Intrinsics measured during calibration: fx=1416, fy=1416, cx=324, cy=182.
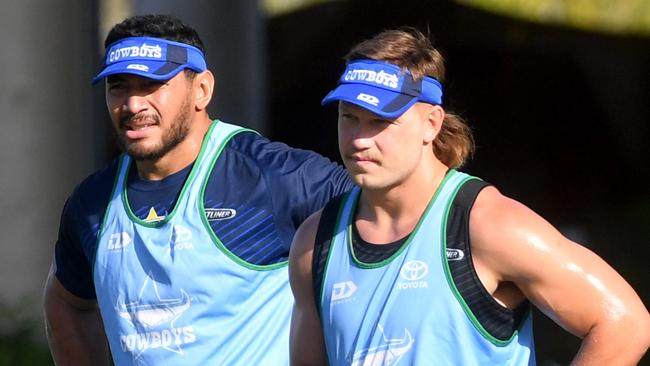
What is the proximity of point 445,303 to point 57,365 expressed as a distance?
187 cm

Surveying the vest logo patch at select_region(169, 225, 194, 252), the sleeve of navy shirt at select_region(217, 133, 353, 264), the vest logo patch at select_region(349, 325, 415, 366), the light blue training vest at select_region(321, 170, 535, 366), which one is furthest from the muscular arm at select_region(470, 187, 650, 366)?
the vest logo patch at select_region(169, 225, 194, 252)

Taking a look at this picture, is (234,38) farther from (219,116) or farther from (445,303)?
(445,303)

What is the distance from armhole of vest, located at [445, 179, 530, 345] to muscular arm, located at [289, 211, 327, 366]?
0.43m

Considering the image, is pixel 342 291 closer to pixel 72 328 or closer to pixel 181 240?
pixel 181 240

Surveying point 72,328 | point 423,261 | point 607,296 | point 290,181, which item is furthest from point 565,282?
point 72,328

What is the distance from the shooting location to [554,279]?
3545 mm

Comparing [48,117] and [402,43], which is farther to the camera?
[48,117]

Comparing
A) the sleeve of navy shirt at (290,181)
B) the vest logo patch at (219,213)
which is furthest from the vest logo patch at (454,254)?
the vest logo patch at (219,213)

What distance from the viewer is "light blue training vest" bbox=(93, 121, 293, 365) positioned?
4281 mm

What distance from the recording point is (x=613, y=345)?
356 cm

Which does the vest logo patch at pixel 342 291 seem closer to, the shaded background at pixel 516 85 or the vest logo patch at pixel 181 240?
the vest logo patch at pixel 181 240

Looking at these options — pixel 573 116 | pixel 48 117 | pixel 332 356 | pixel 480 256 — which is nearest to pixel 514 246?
pixel 480 256

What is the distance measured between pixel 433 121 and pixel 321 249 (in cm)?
46

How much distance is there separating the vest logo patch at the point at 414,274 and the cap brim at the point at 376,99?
0.39 metres
